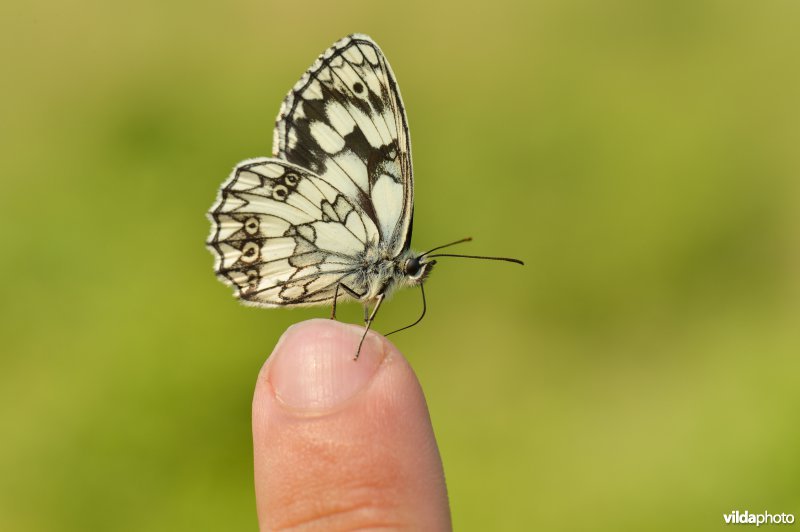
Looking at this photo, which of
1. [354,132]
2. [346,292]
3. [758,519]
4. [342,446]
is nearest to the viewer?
[342,446]

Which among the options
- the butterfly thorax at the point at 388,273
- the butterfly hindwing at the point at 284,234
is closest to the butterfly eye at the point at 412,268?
the butterfly thorax at the point at 388,273

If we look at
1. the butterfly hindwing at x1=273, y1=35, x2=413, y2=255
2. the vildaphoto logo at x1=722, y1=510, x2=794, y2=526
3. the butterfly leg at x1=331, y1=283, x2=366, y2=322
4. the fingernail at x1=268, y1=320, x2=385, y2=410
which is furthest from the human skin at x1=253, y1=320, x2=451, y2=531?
the vildaphoto logo at x1=722, y1=510, x2=794, y2=526

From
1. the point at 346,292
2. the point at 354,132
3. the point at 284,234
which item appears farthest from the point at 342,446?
the point at 354,132

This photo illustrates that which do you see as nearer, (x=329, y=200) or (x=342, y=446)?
(x=342, y=446)

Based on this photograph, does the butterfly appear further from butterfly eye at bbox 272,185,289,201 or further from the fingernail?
the fingernail

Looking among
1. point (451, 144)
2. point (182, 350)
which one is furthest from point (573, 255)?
point (182, 350)

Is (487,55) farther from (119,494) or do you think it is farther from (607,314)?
(119,494)

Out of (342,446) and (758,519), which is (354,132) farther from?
(758,519)

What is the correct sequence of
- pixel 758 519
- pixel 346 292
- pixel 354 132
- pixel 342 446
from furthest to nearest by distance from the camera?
pixel 758 519 → pixel 354 132 → pixel 346 292 → pixel 342 446
